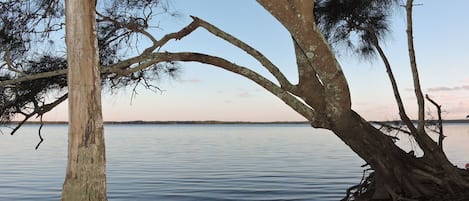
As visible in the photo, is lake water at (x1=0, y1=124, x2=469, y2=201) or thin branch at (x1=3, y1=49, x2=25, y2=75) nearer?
thin branch at (x1=3, y1=49, x2=25, y2=75)

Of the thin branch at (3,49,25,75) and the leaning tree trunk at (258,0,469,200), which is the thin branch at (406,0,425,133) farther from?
the thin branch at (3,49,25,75)

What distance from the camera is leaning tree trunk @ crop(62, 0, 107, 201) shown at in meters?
3.87

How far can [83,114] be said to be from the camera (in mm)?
3873

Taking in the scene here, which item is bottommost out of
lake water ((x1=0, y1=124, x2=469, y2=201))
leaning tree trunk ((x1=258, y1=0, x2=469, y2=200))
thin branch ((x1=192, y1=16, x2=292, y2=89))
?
lake water ((x1=0, y1=124, x2=469, y2=201))

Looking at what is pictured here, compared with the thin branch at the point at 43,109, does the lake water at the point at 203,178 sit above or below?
below

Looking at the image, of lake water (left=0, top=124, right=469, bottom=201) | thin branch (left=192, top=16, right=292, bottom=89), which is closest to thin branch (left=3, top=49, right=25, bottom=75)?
thin branch (left=192, top=16, right=292, bottom=89)

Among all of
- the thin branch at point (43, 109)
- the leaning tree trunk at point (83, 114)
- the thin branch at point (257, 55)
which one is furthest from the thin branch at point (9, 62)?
the leaning tree trunk at point (83, 114)

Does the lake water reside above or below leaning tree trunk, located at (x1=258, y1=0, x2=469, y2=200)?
below

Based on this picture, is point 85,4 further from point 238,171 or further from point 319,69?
point 238,171

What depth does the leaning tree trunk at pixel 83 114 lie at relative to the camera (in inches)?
152

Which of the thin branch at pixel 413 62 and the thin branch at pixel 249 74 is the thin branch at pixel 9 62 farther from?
the thin branch at pixel 413 62

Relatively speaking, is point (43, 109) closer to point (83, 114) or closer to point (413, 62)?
point (83, 114)

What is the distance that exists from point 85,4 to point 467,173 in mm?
4441

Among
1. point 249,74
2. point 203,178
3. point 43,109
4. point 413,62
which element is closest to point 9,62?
point 43,109
